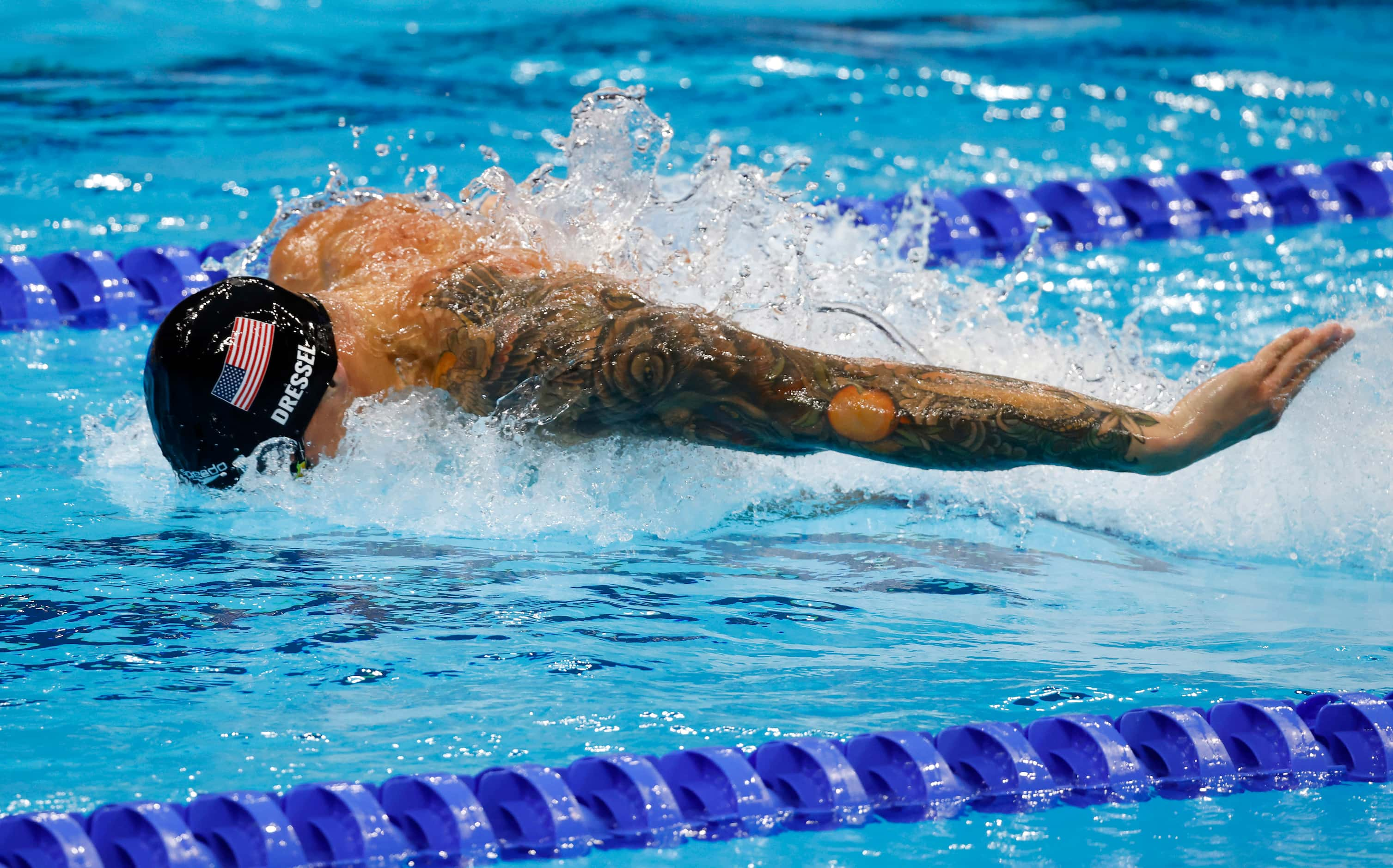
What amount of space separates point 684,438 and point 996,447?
1.88 ft

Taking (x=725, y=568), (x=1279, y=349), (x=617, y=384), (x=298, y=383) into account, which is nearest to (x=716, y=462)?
(x=725, y=568)

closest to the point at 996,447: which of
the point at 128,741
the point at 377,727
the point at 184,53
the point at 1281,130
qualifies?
the point at 377,727

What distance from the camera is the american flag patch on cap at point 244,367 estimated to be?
2.71 meters

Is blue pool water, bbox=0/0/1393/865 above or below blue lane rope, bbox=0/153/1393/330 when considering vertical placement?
below

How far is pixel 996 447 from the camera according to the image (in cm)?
267

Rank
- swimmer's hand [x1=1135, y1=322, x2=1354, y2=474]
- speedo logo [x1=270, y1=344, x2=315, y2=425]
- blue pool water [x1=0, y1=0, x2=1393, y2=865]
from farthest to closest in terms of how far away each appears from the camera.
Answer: speedo logo [x1=270, y1=344, x2=315, y2=425] < swimmer's hand [x1=1135, y1=322, x2=1354, y2=474] < blue pool water [x1=0, y1=0, x2=1393, y2=865]

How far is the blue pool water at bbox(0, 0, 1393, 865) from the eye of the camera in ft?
6.86

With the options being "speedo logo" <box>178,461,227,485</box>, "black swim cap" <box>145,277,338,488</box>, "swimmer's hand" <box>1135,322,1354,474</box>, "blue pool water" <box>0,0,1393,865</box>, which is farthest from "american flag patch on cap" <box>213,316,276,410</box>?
"swimmer's hand" <box>1135,322,1354,474</box>

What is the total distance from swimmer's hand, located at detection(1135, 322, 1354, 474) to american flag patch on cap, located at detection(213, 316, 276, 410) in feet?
5.15

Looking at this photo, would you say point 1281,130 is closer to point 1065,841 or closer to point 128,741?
point 1065,841

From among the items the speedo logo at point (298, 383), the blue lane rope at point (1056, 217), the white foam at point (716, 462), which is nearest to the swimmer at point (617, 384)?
the speedo logo at point (298, 383)

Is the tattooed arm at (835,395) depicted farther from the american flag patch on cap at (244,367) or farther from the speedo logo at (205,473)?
the speedo logo at (205,473)

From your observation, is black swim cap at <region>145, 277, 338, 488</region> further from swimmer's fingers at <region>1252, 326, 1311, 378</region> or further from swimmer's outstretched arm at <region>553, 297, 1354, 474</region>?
swimmer's fingers at <region>1252, 326, 1311, 378</region>

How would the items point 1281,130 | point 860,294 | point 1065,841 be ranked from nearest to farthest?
point 1065,841, point 860,294, point 1281,130
